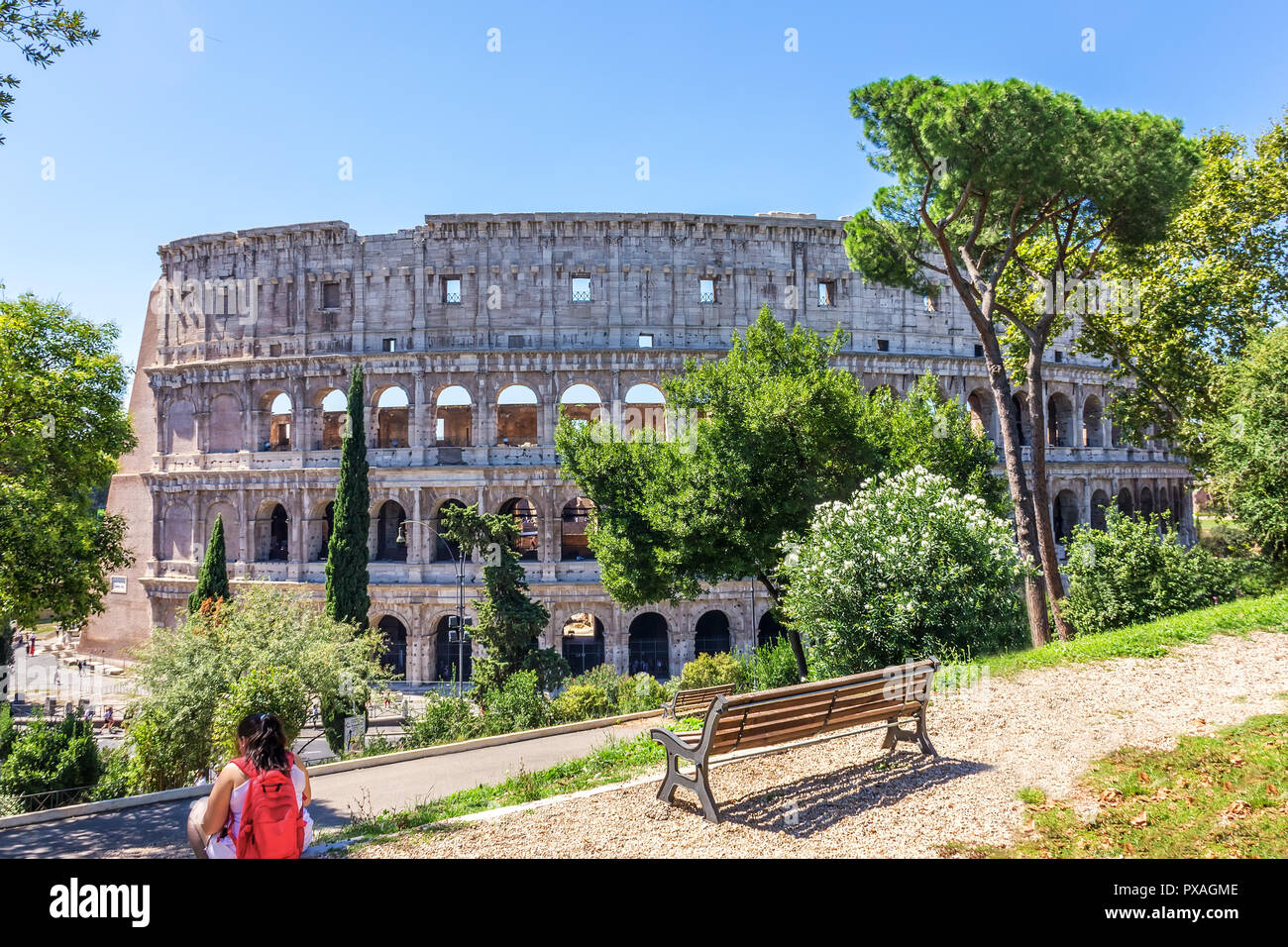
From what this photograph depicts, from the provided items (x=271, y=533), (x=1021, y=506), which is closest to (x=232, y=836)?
(x=1021, y=506)

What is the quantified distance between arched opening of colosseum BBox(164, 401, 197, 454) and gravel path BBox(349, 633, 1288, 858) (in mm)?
29873

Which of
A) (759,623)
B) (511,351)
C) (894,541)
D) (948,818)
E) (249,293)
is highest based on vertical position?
(249,293)

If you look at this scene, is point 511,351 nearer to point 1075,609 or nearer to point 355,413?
point 355,413

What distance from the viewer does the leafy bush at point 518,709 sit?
14727 millimetres

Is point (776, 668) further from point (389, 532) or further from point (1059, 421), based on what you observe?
point (1059, 421)

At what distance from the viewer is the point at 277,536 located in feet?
104

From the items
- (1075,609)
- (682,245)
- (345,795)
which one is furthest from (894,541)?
(682,245)

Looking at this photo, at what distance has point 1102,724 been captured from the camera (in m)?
7.11

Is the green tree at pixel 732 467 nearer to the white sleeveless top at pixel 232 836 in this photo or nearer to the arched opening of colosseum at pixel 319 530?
the white sleeveless top at pixel 232 836

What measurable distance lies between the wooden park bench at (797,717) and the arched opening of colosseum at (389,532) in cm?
2523

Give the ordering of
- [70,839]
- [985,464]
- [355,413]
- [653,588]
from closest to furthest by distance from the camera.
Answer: [70,839]
[653,588]
[985,464]
[355,413]

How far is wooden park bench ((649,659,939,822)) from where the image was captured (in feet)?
19.1

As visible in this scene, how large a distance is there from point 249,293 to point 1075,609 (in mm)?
30704

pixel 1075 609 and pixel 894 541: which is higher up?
pixel 894 541
